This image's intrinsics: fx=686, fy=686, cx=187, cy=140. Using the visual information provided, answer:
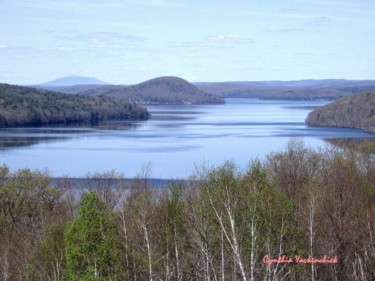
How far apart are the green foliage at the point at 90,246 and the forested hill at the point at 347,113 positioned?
7226cm

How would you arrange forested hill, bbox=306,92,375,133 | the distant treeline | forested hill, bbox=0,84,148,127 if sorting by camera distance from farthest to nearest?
forested hill, bbox=0,84,148,127
forested hill, bbox=306,92,375,133
the distant treeline

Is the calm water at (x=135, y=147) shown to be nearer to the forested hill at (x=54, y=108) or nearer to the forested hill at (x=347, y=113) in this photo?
the forested hill at (x=54, y=108)

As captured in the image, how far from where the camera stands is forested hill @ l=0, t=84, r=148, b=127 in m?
91.7

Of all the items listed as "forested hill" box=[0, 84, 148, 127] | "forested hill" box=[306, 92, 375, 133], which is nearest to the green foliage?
"forested hill" box=[306, 92, 375, 133]

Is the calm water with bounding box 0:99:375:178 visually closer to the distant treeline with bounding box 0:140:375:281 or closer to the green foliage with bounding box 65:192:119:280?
the distant treeline with bounding box 0:140:375:281

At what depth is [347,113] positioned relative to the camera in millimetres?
89750

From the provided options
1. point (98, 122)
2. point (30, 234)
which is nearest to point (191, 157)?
point (30, 234)

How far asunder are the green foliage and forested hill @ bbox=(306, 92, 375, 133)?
72262 mm

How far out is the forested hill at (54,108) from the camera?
9169 centimetres

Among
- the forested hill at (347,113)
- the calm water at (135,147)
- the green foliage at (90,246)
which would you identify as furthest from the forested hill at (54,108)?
the green foliage at (90,246)

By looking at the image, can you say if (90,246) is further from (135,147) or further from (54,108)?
(54,108)

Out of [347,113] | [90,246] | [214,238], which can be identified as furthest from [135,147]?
[214,238]

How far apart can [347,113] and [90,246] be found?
7958 cm

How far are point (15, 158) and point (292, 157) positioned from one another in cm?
2703
